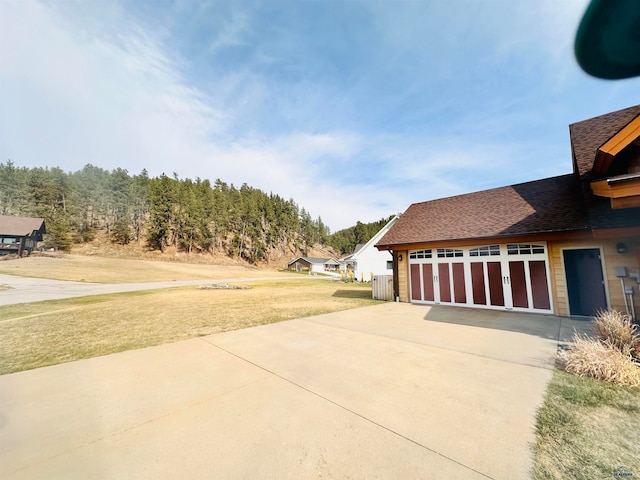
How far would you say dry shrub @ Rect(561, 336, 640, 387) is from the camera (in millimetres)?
3807

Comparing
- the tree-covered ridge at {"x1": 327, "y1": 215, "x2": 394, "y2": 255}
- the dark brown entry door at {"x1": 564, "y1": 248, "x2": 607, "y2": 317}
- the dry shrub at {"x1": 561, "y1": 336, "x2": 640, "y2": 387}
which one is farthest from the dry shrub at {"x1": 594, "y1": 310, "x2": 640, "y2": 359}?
the tree-covered ridge at {"x1": 327, "y1": 215, "x2": 394, "y2": 255}

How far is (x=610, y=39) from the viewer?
1.18m

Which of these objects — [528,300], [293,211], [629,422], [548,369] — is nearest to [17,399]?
[629,422]

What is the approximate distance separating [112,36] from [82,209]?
201ft

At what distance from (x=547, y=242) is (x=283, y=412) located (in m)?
10.7

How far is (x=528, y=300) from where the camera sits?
938cm

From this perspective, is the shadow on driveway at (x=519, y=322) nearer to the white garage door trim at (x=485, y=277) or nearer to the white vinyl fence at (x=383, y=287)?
the white garage door trim at (x=485, y=277)

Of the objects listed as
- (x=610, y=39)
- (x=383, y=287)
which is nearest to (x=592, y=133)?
(x=383, y=287)

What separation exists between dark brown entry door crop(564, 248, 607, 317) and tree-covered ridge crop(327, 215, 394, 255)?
3065 inches

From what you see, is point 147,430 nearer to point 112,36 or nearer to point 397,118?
point 112,36

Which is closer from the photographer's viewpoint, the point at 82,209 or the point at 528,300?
the point at 528,300

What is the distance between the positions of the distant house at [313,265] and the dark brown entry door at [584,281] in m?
49.4

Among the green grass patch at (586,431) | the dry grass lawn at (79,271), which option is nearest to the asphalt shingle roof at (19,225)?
the dry grass lawn at (79,271)

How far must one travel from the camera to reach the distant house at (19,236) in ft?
112
